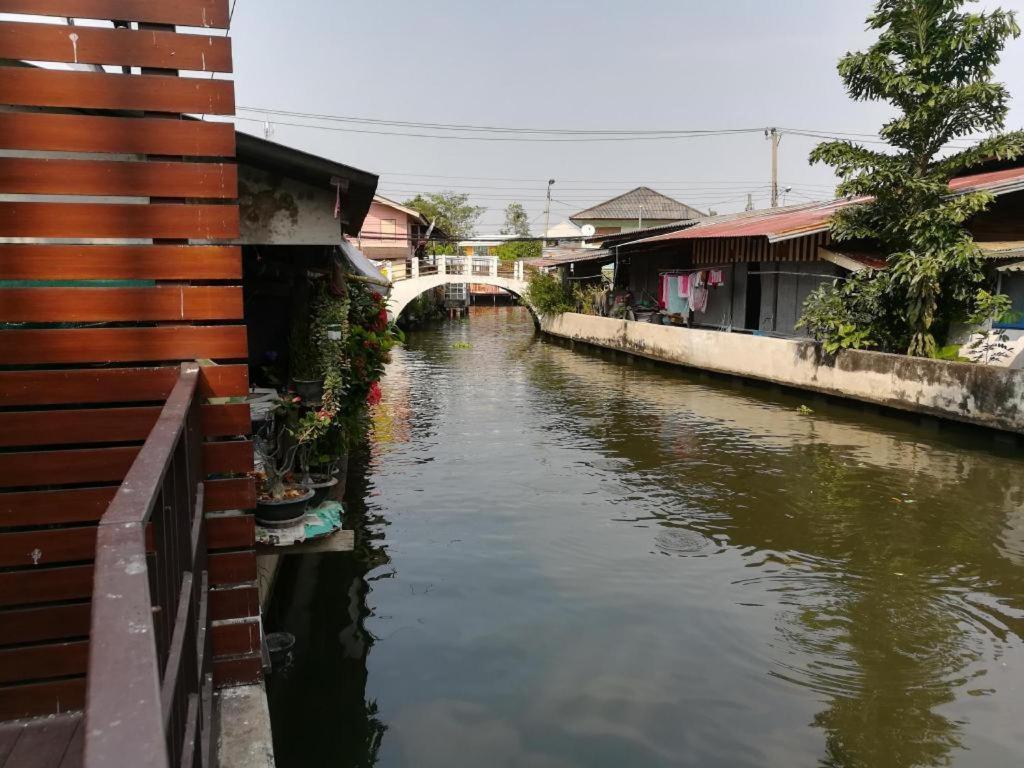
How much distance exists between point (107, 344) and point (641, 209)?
159 ft

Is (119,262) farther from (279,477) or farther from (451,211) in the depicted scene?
(451,211)

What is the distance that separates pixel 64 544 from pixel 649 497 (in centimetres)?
726

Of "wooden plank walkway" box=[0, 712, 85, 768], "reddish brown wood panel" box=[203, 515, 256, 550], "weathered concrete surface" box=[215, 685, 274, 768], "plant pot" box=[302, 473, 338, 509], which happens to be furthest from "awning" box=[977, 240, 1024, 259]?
"wooden plank walkway" box=[0, 712, 85, 768]

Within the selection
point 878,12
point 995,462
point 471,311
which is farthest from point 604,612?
point 471,311

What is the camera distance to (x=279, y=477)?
507cm

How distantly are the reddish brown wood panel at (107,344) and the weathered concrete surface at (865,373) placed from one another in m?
11.6

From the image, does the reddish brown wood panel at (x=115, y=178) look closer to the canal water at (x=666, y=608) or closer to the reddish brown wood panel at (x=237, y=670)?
the reddish brown wood panel at (x=237, y=670)

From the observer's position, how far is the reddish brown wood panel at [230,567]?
297cm

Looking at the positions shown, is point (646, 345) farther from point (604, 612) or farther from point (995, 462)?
point (604, 612)

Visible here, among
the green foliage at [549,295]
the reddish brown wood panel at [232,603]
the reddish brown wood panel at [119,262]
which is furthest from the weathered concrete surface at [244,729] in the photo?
the green foliage at [549,295]

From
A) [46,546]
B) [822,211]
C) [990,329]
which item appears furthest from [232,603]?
[822,211]

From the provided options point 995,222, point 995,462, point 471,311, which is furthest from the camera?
point 471,311

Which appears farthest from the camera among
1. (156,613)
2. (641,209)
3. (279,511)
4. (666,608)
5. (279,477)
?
(641,209)

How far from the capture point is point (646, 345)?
70.7 feet
